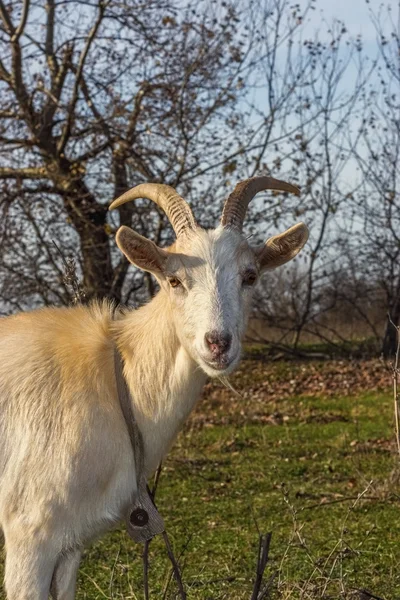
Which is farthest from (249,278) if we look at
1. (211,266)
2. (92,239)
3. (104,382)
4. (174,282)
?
(92,239)

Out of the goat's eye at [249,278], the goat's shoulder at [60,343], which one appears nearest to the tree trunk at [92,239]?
the goat's shoulder at [60,343]

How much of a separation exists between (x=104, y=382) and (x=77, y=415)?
24 centimetres

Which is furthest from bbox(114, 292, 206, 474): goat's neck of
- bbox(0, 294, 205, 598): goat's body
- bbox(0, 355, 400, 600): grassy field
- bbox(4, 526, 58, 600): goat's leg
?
bbox(0, 355, 400, 600): grassy field

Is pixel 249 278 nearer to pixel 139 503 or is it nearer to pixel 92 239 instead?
pixel 139 503

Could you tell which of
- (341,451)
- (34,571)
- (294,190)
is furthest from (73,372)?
(341,451)

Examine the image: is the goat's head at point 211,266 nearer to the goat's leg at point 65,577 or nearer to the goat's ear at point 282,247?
the goat's ear at point 282,247

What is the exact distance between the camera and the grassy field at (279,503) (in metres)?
5.04

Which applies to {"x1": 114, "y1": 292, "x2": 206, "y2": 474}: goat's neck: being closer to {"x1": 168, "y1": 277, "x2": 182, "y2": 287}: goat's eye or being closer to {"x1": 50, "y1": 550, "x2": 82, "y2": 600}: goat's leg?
{"x1": 168, "y1": 277, "x2": 182, "y2": 287}: goat's eye

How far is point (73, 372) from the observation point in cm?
407

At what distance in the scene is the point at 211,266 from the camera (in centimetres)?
395

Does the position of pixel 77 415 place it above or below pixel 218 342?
below

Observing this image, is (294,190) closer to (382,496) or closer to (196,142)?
(382,496)

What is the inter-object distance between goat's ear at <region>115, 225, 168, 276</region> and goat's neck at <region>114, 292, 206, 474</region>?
17 cm

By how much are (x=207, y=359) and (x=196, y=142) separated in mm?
10621
